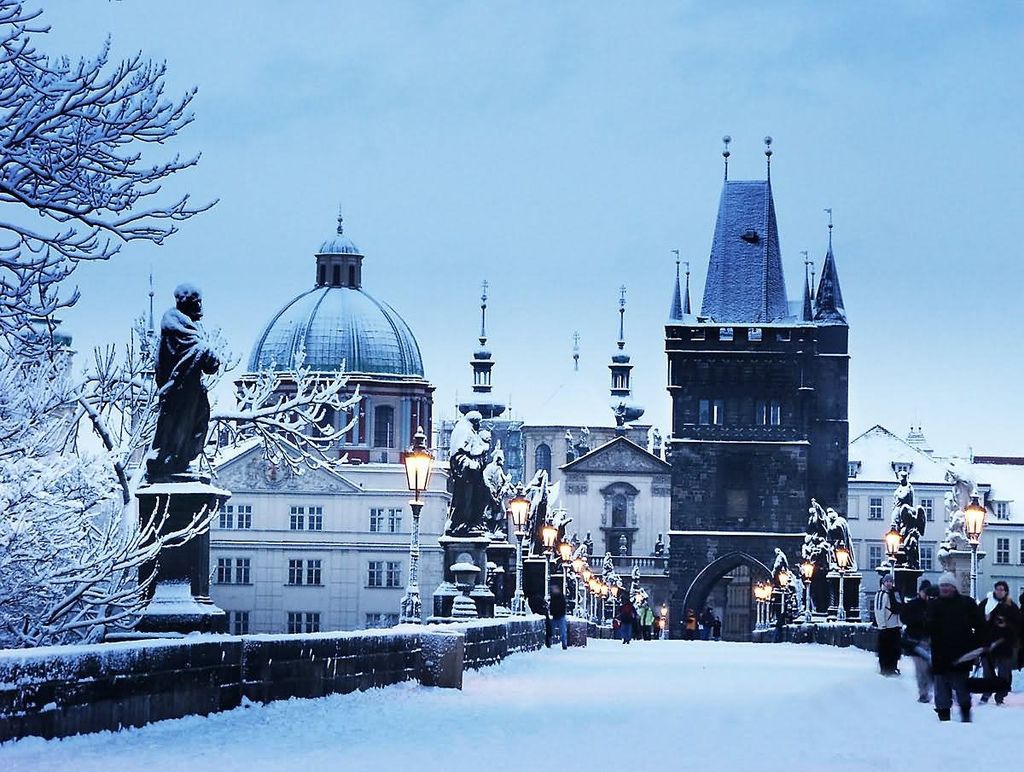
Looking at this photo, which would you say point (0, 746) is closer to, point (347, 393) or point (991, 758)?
point (991, 758)

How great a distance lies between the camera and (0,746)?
13.6m

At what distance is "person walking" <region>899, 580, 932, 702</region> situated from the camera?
981 inches

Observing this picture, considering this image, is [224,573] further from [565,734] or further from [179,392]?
[565,734]

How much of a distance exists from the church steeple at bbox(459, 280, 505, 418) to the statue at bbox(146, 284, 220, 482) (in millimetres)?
139876

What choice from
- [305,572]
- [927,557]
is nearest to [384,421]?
[305,572]

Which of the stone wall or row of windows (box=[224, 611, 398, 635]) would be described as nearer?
the stone wall

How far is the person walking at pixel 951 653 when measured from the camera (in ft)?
69.8

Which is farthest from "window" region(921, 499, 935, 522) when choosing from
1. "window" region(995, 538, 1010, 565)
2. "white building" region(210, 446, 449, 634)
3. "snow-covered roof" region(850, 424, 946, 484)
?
"white building" region(210, 446, 449, 634)

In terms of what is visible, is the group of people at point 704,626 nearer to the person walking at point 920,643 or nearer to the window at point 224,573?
the window at point 224,573

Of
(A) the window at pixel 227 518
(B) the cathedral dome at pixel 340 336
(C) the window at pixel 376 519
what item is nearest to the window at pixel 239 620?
(A) the window at pixel 227 518

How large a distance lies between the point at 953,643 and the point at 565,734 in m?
4.47

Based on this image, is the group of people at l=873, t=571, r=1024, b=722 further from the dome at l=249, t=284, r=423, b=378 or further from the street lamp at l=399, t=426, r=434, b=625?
the dome at l=249, t=284, r=423, b=378

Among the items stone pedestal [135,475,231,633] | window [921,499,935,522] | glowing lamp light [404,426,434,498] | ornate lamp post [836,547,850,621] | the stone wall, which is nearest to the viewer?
the stone wall

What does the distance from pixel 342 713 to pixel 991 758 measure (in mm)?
5880
